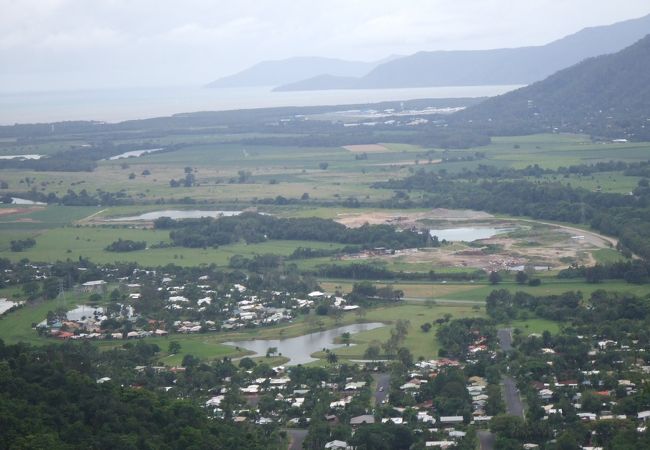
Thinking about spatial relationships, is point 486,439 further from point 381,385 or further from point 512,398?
point 381,385

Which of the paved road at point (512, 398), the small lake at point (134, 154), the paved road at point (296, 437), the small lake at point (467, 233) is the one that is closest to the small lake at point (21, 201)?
the small lake at point (134, 154)

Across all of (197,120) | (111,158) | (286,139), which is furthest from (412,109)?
(111,158)

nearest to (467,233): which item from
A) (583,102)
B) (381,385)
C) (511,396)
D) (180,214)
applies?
(180,214)

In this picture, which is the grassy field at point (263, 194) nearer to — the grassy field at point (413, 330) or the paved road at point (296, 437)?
the grassy field at point (413, 330)

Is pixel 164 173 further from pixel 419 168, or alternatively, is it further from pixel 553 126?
pixel 553 126

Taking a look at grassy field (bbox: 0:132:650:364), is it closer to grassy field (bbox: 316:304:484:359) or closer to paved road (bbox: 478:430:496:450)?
grassy field (bbox: 316:304:484:359)
